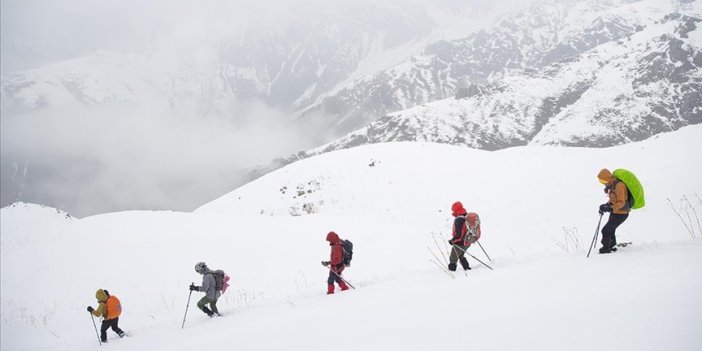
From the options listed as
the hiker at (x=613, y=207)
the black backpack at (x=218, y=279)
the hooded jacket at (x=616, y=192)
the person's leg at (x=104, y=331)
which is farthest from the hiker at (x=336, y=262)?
the hooded jacket at (x=616, y=192)

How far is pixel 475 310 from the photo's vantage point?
20.1ft

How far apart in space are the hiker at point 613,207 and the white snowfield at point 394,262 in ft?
1.21

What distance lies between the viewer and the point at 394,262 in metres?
17.5

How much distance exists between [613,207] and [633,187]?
579 mm

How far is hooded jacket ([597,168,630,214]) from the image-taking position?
834 cm

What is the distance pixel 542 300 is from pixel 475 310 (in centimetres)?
102

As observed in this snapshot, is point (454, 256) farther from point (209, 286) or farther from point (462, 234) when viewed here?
point (209, 286)

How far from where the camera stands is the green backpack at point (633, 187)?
8297 mm

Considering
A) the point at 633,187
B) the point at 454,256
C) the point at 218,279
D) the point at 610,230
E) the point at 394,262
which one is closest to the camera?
the point at 633,187

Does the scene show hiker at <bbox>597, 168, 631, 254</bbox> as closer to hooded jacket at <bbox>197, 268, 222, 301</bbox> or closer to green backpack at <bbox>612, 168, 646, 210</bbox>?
green backpack at <bbox>612, 168, 646, 210</bbox>

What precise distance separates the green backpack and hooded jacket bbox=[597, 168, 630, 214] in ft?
0.35

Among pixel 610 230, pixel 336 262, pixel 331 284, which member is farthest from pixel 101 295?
pixel 610 230

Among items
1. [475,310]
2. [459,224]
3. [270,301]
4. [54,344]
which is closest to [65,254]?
[54,344]

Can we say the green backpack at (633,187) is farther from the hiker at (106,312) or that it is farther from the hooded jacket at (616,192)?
the hiker at (106,312)
